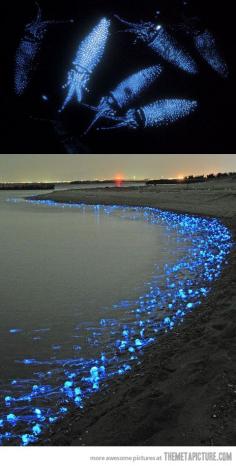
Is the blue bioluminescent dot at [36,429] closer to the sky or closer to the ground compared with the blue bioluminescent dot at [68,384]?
closer to the ground

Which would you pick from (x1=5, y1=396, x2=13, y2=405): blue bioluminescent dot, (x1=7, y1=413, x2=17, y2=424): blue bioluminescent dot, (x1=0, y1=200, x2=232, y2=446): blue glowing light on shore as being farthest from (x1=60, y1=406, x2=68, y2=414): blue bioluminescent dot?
(x1=5, y1=396, x2=13, y2=405): blue bioluminescent dot

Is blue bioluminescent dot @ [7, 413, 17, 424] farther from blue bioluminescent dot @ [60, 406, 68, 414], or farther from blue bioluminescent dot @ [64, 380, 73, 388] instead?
blue bioluminescent dot @ [64, 380, 73, 388]

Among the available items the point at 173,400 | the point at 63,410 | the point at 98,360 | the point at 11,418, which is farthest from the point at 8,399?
the point at 173,400

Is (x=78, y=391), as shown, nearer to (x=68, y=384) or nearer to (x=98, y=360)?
(x=68, y=384)

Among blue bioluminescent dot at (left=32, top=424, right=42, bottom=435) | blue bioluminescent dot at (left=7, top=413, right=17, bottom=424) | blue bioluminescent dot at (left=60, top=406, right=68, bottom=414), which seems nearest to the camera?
blue bioluminescent dot at (left=32, top=424, right=42, bottom=435)

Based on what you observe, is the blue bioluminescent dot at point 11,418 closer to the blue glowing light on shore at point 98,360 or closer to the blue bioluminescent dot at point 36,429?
the blue glowing light on shore at point 98,360

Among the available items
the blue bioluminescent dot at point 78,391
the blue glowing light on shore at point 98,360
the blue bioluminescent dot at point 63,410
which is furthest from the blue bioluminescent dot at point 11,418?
the blue bioluminescent dot at point 78,391
